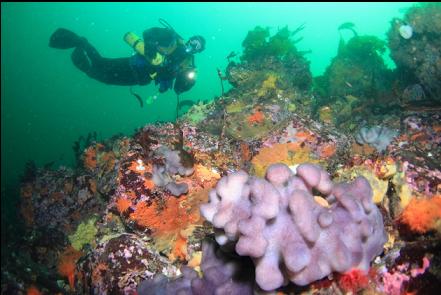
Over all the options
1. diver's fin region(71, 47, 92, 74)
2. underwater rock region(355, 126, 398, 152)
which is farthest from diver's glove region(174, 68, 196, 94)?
diver's fin region(71, 47, 92, 74)

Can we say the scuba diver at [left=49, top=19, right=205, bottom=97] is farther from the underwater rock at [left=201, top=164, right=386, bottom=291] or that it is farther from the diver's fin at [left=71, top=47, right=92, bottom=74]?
the underwater rock at [left=201, top=164, right=386, bottom=291]

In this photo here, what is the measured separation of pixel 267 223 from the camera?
2.25 metres

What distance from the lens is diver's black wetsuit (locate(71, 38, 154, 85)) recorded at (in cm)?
967

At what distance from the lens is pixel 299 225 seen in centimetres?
215

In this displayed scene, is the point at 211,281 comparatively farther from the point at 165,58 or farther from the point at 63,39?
the point at 63,39

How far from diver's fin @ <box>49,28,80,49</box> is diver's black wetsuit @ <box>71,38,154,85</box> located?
0.25 m

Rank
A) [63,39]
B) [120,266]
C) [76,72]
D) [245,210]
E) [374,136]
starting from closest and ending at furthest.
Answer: [245,210] → [120,266] → [374,136] → [63,39] → [76,72]

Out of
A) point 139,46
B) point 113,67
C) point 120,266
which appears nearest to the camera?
point 120,266

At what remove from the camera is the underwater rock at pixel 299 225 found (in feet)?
7.02

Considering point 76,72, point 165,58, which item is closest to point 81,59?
point 165,58

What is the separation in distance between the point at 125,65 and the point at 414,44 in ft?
29.7

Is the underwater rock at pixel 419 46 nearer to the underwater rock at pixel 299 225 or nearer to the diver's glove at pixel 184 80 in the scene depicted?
the diver's glove at pixel 184 80

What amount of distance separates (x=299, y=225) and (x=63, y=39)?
1242 centimetres

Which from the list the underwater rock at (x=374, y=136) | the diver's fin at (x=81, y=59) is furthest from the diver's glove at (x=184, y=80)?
the diver's fin at (x=81, y=59)
